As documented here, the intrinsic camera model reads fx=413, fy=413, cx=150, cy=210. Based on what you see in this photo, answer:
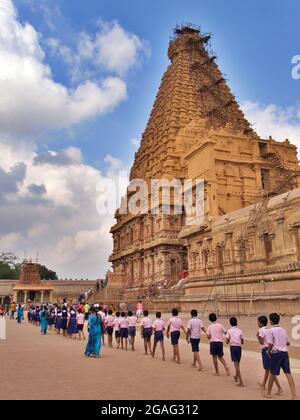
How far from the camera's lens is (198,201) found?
1649 inches

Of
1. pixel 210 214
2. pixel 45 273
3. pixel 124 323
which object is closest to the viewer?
pixel 124 323

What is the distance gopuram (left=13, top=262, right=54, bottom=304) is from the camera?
69562 millimetres

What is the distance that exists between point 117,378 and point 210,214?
30.6 meters

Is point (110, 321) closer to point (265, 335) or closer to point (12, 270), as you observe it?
point (265, 335)

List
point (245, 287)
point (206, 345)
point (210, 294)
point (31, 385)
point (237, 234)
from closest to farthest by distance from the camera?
1. point (31, 385)
2. point (206, 345)
3. point (245, 287)
4. point (210, 294)
5. point (237, 234)

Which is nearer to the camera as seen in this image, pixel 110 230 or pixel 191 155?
pixel 191 155

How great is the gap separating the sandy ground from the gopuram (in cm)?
5697

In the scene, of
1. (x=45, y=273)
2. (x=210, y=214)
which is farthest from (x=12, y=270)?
(x=210, y=214)

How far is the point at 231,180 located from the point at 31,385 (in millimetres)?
35786

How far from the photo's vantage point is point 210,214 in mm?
39438

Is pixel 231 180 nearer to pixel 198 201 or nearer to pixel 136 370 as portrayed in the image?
pixel 198 201

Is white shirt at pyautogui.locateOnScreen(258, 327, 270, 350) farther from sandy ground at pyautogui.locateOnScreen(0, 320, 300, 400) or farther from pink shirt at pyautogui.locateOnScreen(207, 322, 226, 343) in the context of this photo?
pink shirt at pyautogui.locateOnScreen(207, 322, 226, 343)

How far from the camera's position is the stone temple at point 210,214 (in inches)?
1009
